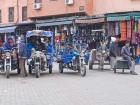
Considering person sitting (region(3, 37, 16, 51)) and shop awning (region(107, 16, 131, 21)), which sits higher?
shop awning (region(107, 16, 131, 21))

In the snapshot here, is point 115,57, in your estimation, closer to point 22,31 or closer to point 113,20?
point 113,20

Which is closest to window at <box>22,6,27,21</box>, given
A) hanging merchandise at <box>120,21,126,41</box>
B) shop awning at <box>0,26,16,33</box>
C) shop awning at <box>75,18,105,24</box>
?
shop awning at <box>0,26,16,33</box>

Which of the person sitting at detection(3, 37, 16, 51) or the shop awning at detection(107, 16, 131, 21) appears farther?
the shop awning at detection(107, 16, 131, 21)

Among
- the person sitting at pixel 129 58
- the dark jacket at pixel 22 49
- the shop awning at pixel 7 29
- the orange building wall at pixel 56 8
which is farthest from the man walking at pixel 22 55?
the shop awning at pixel 7 29

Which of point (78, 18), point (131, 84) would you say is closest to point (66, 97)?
point (131, 84)

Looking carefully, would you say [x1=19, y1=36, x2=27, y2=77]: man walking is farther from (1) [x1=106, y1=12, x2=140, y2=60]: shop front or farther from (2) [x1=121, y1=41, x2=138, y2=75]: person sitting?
(1) [x1=106, y1=12, x2=140, y2=60]: shop front

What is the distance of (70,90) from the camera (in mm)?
17141

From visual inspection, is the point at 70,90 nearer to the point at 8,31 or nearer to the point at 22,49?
the point at 22,49

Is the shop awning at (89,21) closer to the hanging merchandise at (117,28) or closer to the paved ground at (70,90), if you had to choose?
the hanging merchandise at (117,28)

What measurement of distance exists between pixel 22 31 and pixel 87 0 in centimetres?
932

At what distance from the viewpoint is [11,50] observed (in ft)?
76.0

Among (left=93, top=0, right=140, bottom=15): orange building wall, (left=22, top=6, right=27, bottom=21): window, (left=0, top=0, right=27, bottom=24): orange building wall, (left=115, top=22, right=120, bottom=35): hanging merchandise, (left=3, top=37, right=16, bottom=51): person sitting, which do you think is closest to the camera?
(left=3, top=37, right=16, bottom=51): person sitting

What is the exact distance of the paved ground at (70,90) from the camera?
14352 millimetres

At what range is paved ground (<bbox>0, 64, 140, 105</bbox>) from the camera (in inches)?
565
